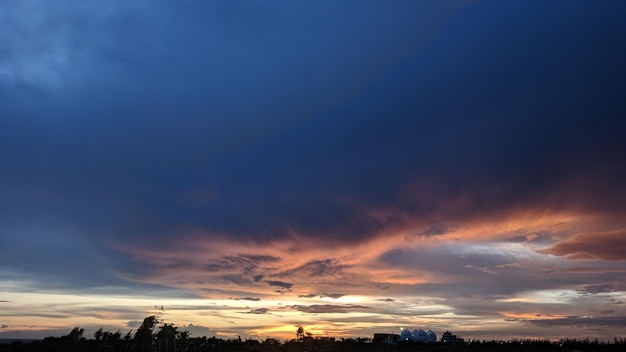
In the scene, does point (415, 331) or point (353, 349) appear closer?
point (353, 349)

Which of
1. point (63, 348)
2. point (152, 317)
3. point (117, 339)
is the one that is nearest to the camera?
point (63, 348)

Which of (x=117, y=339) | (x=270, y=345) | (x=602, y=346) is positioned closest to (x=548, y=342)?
(x=602, y=346)

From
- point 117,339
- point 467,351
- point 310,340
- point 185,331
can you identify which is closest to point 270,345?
point 310,340

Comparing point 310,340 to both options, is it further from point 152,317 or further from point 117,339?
point 117,339

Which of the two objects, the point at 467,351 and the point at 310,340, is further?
the point at 310,340

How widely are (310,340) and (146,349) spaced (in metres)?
47.1

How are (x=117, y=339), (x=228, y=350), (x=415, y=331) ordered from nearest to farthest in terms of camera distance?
(x=117, y=339) < (x=228, y=350) < (x=415, y=331)

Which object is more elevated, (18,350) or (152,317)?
(152,317)

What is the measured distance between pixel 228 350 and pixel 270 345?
16479 millimetres

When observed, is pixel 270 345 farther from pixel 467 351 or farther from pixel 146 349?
pixel 467 351

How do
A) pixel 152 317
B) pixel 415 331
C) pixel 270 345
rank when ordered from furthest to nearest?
pixel 415 331
pixel 270 345
pixel 152 317

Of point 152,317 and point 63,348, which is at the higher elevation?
point 152,317

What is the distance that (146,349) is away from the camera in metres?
102

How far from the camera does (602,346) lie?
107438 mm
